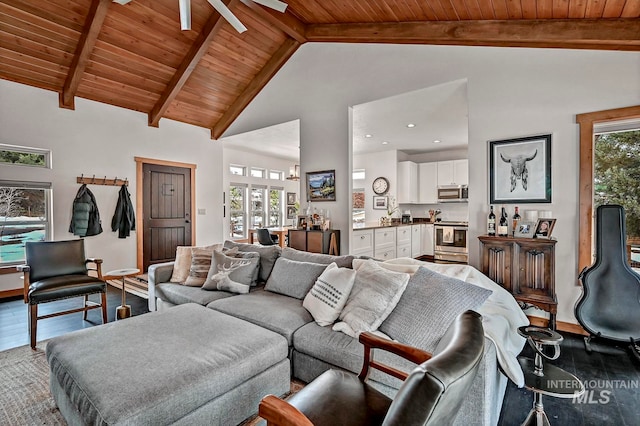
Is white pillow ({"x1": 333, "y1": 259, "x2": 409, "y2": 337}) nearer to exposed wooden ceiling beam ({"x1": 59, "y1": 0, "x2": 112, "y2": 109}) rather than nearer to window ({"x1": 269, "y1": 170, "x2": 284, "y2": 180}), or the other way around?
exposed wooden ceiling beam ({"x1": 59, "y1": 0, "x2": 112, "y2": 109})

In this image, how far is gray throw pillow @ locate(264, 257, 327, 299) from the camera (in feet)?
9.04

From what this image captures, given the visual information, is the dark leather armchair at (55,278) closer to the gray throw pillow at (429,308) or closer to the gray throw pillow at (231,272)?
the gray throw pillow at (231,272)

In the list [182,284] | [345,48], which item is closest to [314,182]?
[345,48]

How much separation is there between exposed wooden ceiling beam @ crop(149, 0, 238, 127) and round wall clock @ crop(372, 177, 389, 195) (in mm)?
4726

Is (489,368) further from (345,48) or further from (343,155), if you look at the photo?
(345,48)

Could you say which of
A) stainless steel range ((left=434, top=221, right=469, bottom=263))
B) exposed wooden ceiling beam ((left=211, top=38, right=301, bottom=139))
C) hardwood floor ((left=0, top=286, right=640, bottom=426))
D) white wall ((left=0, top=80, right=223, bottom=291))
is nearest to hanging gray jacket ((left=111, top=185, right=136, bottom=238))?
white wall ((left=0, top=80, right=223, bottom=291))

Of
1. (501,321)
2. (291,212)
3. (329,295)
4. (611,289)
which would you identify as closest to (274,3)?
(329,295)

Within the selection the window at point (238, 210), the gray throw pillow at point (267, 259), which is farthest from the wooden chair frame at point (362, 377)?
the window at point (238, 210)

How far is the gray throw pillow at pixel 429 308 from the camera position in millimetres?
1821

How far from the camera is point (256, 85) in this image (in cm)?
575

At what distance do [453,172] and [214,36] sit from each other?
5572mm

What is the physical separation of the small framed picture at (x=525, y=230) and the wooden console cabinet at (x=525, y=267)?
183 mm

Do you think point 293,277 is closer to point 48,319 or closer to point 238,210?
point 48,319

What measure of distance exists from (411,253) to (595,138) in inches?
169
